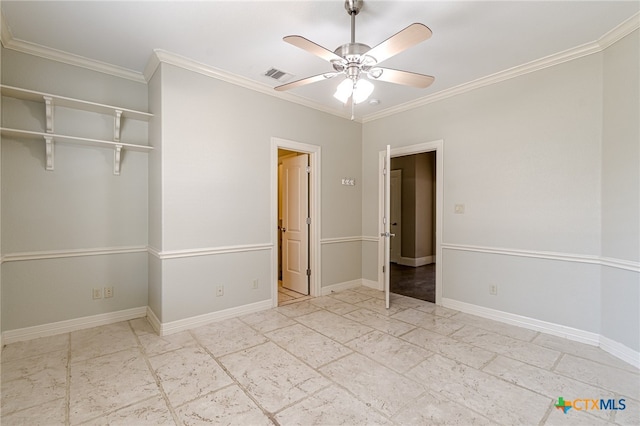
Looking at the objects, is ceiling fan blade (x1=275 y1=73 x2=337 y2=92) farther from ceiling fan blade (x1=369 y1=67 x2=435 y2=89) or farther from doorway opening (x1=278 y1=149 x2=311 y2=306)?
doorway opening (x1=278 y1=149 x2=311 y2=306)

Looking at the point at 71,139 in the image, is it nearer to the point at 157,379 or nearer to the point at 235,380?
the point at 157,379

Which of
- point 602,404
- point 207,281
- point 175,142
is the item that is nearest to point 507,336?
point 602,404

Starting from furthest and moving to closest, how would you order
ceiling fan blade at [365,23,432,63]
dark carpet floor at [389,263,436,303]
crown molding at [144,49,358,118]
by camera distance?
dark carpet floor at [389,263,436,303] → crown molding at [144,49,358,118] → ceiling fan blade at [365,23,432,63]

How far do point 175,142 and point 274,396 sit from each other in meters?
2.49

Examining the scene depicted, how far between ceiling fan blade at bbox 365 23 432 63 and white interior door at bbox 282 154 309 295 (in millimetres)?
2509

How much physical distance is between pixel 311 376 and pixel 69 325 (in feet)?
8.49

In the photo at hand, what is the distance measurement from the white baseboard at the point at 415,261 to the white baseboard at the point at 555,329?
113 inches

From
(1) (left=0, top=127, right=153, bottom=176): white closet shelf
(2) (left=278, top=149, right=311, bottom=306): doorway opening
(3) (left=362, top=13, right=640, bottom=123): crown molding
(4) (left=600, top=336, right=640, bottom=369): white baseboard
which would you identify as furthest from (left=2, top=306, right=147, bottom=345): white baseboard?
(4) (left=600, top=336, right=640, bottom=369): white baseboard

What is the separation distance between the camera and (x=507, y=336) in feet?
9.87

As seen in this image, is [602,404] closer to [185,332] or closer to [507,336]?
[507,336]

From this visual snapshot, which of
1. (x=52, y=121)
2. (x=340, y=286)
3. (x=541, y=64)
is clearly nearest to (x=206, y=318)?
(x=340, y=286)

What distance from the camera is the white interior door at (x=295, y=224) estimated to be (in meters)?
4.47

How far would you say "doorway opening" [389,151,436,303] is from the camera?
22.2 ft

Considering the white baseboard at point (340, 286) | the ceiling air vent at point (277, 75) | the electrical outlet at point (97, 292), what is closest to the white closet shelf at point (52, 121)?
the electrical outlet at point (97, 292)
